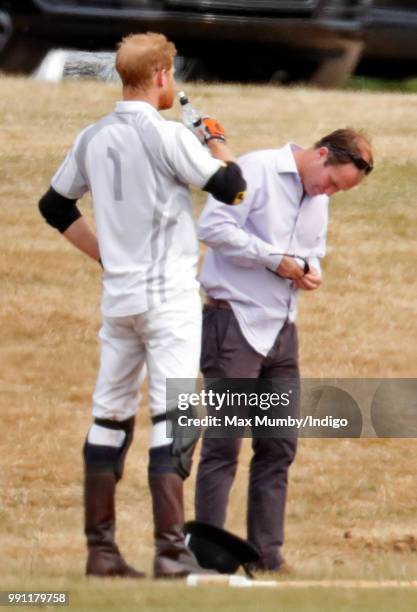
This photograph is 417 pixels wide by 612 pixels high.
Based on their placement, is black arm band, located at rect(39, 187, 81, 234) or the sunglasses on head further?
the sunglasses on head

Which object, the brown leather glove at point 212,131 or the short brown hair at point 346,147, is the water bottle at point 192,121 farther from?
the short brown hair at point 346,147

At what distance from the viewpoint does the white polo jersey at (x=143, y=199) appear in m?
5.49

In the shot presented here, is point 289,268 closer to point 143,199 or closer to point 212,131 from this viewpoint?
point 212,131

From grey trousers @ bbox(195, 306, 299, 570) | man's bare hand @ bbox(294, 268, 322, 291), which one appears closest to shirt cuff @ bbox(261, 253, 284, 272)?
man's bare hand @ bbox(294, 268, 322, 291)

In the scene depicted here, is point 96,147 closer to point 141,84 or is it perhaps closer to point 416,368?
point 141,84

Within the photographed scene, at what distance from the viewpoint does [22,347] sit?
973cm

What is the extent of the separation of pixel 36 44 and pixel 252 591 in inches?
315

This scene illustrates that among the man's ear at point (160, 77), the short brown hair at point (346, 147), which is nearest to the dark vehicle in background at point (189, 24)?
the short brown hair at point (346, 147)

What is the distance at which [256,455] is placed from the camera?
629 centimetres

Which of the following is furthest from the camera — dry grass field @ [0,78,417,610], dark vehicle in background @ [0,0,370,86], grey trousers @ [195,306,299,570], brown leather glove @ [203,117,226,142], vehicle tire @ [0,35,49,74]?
vehicle tire @ [0,35,49,74]

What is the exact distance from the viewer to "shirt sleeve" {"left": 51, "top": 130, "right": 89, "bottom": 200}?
5.71 meters

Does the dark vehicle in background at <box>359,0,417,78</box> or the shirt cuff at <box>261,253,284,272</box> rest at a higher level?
the shirt cuff at <box>261,253,284,272</box>

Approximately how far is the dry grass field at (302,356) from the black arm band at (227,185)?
1.29 m

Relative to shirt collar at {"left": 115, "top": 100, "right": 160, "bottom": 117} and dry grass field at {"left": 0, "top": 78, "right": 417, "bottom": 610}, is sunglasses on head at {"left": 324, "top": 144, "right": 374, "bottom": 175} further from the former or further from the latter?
dry grass field at {"left": 0, "top": 78, "right": 417, "bottom": 610}
